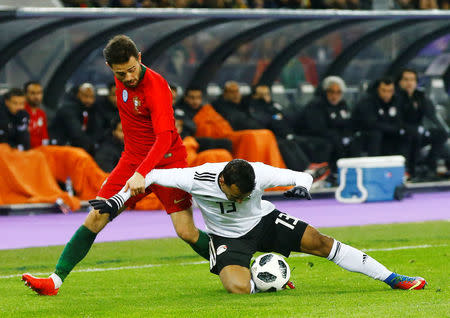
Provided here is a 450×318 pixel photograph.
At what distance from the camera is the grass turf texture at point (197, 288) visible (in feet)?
21.6

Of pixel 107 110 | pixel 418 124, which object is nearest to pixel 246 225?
pixel 107 110

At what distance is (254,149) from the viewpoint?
15.3 meters

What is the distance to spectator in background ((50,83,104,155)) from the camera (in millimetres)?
→ 14641

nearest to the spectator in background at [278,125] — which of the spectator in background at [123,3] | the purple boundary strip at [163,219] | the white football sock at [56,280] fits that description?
the purple boundary strip at [163,219]

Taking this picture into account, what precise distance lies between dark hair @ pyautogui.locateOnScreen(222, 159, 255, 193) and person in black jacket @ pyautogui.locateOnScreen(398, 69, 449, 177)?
1013 cm

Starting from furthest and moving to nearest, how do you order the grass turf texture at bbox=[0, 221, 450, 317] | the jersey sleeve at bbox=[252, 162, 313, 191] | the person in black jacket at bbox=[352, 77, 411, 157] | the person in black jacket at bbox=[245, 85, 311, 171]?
the person in black jacket at bbox=[352, 77, 411, 157] → the person in black jacket at bbox=[245, 85, 311, 171] → the jersey sleeve at bbox=[252, 162, 313, 191] → the grass turf texture at bbox=[0, 221, 450, 317]

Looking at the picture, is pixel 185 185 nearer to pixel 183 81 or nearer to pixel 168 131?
pixel 168 131

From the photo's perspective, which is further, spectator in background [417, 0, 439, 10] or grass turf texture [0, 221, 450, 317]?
spectator in background [417, 0, 439, 10]

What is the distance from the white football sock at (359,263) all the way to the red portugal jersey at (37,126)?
789cm

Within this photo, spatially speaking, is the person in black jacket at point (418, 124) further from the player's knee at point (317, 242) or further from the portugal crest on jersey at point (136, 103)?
the portugal crest on jersey at point (136, 103)

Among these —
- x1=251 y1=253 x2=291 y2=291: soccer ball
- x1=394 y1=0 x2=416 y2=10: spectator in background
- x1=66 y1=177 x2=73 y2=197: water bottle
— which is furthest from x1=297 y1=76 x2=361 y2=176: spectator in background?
x1=251 y1=253 x2=291 y2=291: soccer ball

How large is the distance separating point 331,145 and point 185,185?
9.26 m

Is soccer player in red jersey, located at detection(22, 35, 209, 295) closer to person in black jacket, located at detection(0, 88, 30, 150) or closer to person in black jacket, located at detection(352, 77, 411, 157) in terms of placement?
person in black jacket, located at detection(0, 88, 30, 150)

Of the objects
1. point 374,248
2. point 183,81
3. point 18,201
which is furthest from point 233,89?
point 374,248
